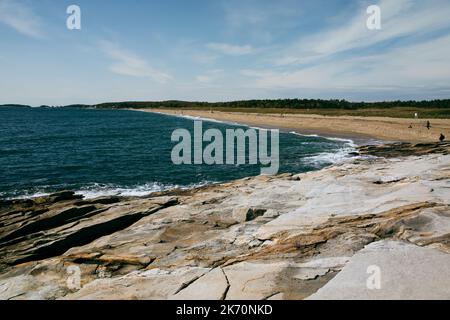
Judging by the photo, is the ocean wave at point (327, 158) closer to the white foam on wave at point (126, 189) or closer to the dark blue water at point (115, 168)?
the dark blue water at point (115, 168)

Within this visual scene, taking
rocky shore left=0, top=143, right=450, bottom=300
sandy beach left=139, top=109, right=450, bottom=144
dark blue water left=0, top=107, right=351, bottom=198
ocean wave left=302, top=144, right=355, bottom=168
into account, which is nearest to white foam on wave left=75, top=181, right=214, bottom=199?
dark blue water left=0, top=107, right=351, bottom=198

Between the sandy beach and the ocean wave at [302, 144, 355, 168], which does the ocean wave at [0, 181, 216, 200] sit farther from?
the sandy beach

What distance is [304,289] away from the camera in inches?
295

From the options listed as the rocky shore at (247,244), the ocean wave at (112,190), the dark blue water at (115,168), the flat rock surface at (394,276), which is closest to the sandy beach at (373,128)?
the dark blue water at (115,168)

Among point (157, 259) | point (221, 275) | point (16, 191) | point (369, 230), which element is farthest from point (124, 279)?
point (16, 191)

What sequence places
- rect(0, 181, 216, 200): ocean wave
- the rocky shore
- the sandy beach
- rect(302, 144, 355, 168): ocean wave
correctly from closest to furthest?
the rocky shore < rect(0, 181, 216, 200): ocean wave < rect(302, 144, 355, 168): ocean wave < the sandy beach

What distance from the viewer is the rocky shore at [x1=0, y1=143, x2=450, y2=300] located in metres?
7.86

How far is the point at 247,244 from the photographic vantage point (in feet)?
36.1

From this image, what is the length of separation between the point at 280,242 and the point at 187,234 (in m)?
4.03

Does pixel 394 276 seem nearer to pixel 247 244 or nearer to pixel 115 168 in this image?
pixel 247 244

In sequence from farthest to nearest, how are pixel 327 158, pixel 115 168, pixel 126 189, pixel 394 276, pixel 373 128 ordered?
pixel 373 128, pixel 327 158, pixel 115 168, pixel 126 189, pixel 394 276

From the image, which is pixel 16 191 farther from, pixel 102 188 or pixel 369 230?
pixel 369 230

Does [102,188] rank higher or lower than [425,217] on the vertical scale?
lower

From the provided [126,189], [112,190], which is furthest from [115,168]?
[126,189]
